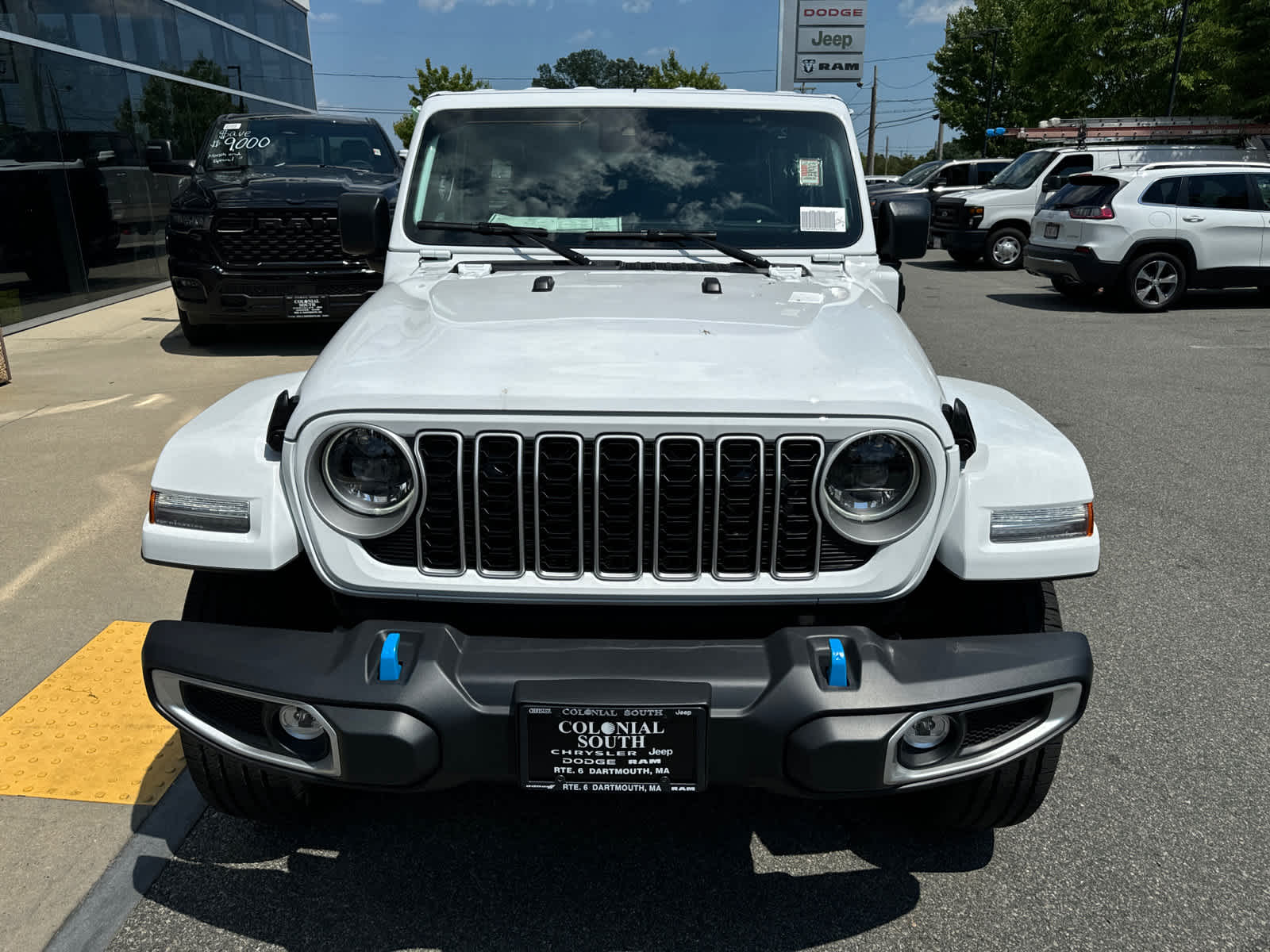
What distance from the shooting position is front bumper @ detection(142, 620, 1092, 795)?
204 centimetres

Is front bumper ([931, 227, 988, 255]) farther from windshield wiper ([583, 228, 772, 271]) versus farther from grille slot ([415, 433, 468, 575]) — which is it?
grille slot ([415, 433, 468, 575])

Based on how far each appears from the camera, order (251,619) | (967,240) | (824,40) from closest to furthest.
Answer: (251,619), (967,240), (824,40)

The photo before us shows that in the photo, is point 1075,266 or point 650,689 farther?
point 1075,266

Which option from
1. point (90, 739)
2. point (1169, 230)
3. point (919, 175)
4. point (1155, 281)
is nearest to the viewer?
point (90, 739)

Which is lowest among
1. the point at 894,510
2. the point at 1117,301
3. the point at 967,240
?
the point at 1117,301

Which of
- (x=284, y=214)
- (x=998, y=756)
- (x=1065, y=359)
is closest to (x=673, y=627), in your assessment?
(x=998, y=756)

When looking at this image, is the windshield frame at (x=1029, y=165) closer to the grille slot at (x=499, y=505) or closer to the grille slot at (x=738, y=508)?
the grille slot at (x=738, y=508)

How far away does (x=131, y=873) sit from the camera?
2654 mm

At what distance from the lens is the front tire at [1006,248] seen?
17.5 meters

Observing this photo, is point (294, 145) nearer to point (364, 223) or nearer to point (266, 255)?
point (266, 255)

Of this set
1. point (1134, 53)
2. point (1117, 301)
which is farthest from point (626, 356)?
point (1134, 53)

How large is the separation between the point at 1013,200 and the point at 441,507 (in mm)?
16841

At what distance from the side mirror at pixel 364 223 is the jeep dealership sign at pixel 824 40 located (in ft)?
175

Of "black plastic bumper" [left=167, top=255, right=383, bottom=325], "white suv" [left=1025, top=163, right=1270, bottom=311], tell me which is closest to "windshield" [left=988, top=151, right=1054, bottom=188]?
"white suv" [left=1025, top=163, right=1270, bottom=311]
